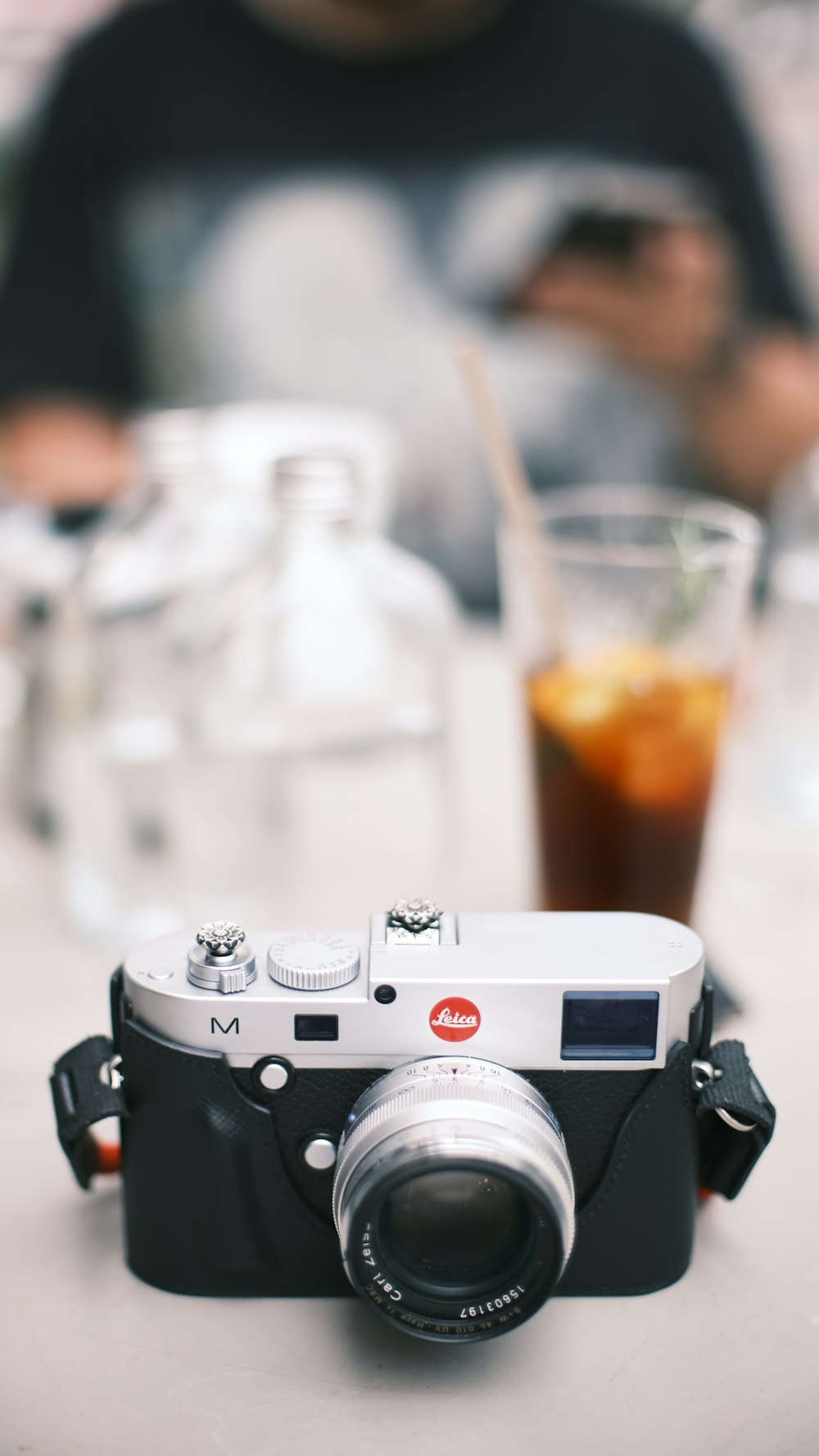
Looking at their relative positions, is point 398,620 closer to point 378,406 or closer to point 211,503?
point 211,503

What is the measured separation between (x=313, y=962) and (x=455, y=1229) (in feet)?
0.30

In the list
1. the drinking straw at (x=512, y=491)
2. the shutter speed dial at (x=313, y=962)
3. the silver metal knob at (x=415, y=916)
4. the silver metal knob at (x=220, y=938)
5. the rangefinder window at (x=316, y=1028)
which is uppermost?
the drinking straw at (x=512, y=491)

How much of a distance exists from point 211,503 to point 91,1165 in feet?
1.11

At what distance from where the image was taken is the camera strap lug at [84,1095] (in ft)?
1.25

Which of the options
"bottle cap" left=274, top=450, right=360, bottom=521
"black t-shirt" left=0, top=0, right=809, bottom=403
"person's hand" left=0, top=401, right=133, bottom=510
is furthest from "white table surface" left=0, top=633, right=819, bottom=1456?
"black t-shirt" left=0, top=0, right=809, bottom=403

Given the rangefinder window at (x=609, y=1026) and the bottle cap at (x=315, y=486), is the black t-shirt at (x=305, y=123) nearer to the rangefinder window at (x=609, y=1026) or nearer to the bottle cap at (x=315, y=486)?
the bottle cap at (x=315, y=486)

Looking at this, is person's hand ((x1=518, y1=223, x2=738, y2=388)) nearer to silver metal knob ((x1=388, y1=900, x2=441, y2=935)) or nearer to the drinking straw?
the drinking straw

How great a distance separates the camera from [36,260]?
1387mm

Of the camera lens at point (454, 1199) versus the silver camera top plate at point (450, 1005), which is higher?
the silver camera top plate at point (450, 1005)

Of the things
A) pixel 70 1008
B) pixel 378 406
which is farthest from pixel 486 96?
pixel 70 1008

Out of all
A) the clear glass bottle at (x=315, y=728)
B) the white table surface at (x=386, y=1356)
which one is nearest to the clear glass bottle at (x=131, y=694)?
the clear glass bottle at (x=315, y=728)

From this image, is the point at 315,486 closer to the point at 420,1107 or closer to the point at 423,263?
the point at 420,1107

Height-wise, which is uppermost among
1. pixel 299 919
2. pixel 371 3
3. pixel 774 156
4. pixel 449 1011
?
pixel 371 3

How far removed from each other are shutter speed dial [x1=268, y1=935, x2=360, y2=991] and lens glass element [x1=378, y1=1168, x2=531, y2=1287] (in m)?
0.07
